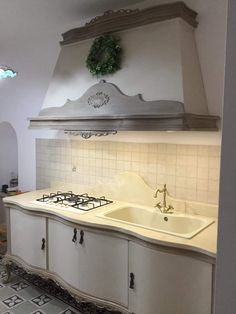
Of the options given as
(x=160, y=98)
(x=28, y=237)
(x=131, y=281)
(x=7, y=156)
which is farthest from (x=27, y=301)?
(x=7, y=156)

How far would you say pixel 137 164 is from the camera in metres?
2.40

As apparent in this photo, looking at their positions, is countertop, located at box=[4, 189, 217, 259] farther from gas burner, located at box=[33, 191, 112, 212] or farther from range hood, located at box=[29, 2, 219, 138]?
range hood, located at box=[29, 2, 219, 138]

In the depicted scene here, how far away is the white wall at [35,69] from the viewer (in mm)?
2002

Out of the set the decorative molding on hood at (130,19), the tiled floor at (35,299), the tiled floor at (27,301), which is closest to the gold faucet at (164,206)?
the tiled floor at (35,299)

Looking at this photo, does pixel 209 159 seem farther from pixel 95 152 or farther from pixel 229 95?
pixel 229 95

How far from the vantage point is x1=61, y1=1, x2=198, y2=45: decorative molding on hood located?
1.87 m

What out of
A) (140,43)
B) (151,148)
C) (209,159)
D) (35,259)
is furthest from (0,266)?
(140,43)

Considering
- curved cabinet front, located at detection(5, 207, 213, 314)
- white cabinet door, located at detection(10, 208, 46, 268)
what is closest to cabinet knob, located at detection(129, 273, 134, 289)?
curved cabinet front, located at detection(5, 207, 213, 314)

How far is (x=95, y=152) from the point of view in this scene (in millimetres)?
2666

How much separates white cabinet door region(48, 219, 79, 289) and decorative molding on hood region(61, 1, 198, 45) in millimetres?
1530

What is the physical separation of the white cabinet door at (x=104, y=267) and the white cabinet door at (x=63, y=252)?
2.4 inches

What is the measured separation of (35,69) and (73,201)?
1614mm

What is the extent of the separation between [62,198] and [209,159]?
1.31m

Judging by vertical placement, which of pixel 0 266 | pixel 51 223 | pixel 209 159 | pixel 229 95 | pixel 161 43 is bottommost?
pixel 0 266
